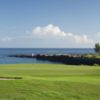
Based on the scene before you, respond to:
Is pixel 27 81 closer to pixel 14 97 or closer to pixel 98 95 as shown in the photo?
pixel 14 97

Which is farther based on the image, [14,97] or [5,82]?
[5,82]

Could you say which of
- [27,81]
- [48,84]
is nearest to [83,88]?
[48,84]

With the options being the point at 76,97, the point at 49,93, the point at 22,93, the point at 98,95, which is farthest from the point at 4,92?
the point at 98,95

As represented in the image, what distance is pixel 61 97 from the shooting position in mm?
16719

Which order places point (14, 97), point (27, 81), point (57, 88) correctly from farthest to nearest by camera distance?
point (27, 81), point (57, 88), point (14, 97)

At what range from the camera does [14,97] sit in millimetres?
→ 16359

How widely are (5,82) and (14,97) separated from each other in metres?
3.15

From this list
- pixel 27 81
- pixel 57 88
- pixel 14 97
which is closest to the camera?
pixel 14 97

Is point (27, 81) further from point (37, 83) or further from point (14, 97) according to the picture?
point (14, 97)

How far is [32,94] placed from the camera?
1692 centimetres

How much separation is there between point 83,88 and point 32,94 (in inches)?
130

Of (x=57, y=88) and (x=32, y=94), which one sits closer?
(x=32, y=94)

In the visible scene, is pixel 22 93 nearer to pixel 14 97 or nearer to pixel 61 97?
pixel 14 97

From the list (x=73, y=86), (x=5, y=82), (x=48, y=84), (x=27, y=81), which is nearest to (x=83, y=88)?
(x=73, y=86)
